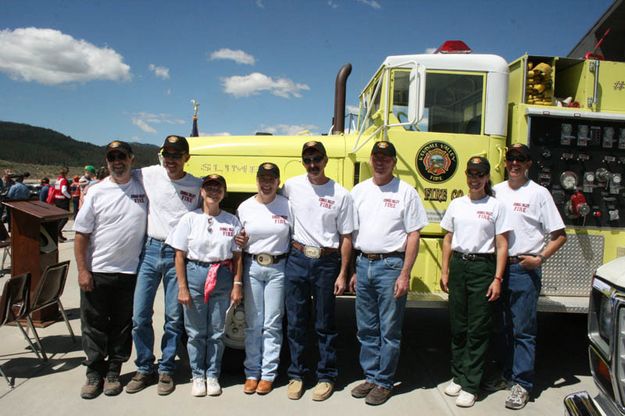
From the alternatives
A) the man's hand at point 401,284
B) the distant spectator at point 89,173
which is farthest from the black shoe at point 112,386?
the distant spectator at point 89,173

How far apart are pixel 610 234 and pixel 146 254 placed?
4.04 meters

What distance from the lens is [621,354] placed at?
2090mm

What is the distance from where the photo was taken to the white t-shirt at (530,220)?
3.51 meters

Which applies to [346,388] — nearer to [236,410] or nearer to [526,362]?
[236,410]

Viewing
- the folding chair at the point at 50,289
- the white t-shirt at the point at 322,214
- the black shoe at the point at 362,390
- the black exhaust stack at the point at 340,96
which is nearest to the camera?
the white t-shirt at the point at 322,214

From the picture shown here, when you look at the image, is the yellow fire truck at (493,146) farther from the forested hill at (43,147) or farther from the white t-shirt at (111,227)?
the forested hill at (43,147)

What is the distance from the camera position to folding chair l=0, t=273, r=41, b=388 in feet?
12.5

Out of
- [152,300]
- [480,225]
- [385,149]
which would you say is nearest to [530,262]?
[480,225]

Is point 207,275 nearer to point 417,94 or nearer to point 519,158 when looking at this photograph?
point 417,94

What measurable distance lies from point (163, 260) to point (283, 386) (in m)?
1.39

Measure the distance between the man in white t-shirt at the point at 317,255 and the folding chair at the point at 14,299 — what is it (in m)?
2.28

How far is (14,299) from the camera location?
4.03 metres

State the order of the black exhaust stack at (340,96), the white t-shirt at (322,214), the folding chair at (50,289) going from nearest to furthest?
1. the white t-shirt at (322,214)
2. the folding chair at (50,289)
3. the black exhaust stack at (340,96)

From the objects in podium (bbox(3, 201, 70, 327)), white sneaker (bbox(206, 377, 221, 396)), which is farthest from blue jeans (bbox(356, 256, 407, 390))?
podium (bbox(3, 201, 70, 327))
